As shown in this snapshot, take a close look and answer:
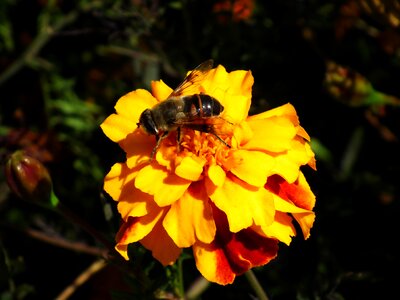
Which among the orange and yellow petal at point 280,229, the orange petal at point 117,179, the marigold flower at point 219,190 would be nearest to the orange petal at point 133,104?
the marigold flower at point 219,190

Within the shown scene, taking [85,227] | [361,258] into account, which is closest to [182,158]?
Result: [85,227]

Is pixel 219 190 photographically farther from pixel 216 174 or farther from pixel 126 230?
pixel 126 230

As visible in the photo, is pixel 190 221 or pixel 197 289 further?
pixel 197 289

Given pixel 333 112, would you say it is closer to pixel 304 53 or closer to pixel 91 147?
pixel 304 53

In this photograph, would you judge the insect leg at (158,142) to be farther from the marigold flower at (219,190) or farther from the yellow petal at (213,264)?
the yellow petal at (213,264)

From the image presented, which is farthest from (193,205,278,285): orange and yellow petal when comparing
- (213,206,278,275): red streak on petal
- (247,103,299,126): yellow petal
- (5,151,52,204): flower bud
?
(5,151,52,204): flower bud

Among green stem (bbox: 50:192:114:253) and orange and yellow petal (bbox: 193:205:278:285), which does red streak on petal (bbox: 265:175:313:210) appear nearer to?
orange and yellow petal (bbox: 193:205:278:285)

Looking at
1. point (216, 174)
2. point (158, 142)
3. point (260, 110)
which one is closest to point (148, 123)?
point (158, 142)
